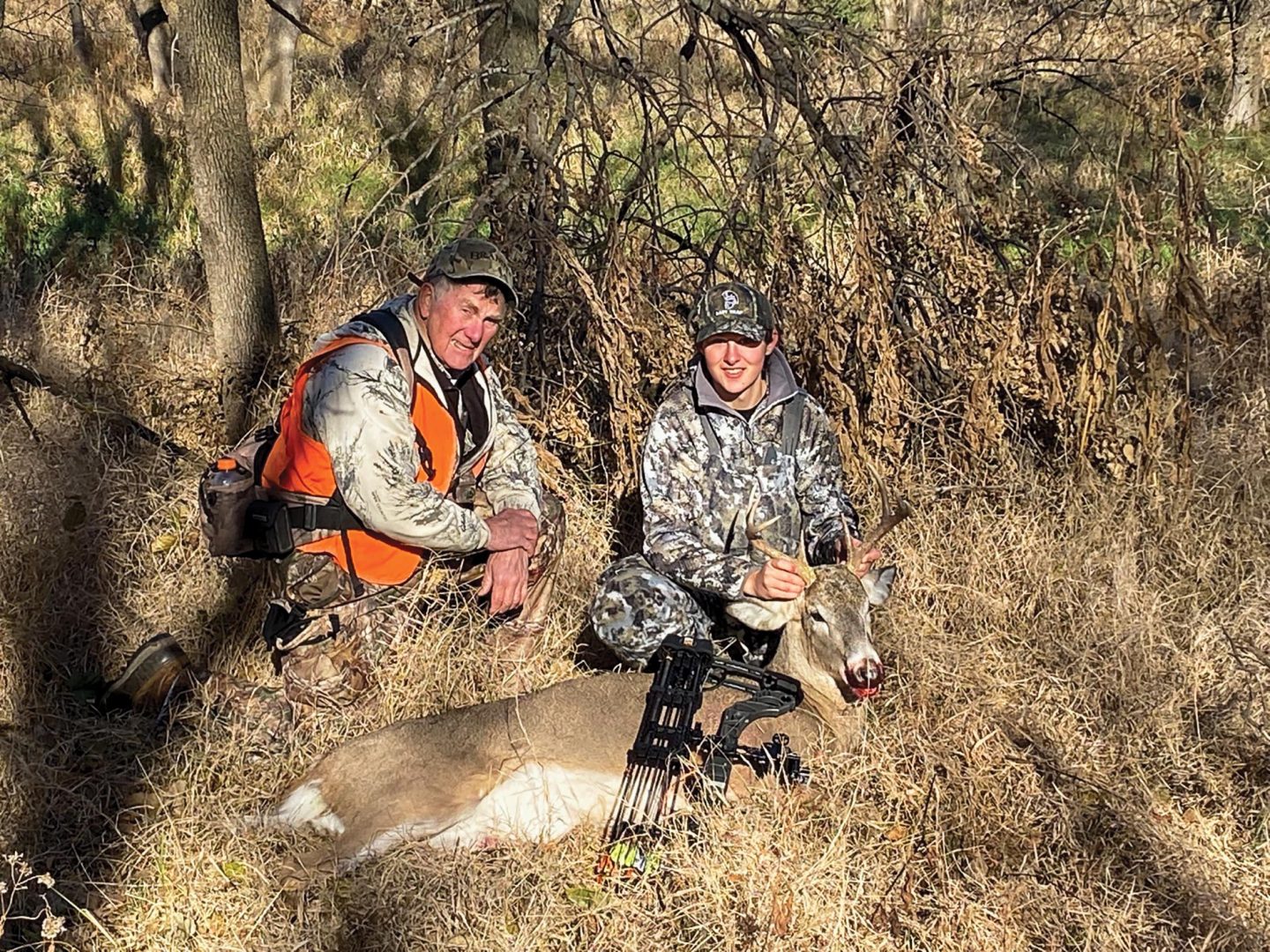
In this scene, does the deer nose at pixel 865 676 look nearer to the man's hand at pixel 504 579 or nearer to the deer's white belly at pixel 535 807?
the deer's white belly at pixel 535 807

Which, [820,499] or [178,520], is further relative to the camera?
[178,520]

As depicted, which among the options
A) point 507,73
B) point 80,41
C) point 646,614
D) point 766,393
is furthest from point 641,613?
point 80,41

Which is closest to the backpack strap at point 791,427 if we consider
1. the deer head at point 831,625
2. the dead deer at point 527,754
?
the deer head at point 831,625

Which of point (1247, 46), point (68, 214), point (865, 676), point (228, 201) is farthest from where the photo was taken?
point (68, 214)

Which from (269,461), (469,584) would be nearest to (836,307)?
(469,584)

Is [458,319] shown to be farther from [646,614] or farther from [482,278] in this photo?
[646,614]

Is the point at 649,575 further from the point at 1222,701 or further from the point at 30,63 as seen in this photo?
the point at 30,63

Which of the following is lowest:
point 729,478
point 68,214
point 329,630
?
point 329,630

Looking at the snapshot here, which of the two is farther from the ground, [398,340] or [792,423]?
[398,340]

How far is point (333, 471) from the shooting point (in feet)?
13.5

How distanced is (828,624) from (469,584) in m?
1.31

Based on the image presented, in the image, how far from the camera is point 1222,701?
4.02 meters

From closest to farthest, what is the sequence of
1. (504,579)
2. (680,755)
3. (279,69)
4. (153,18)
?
(680,755)
(504,579)
(153,18)
(279,69)

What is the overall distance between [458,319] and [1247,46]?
4028 millimetres
